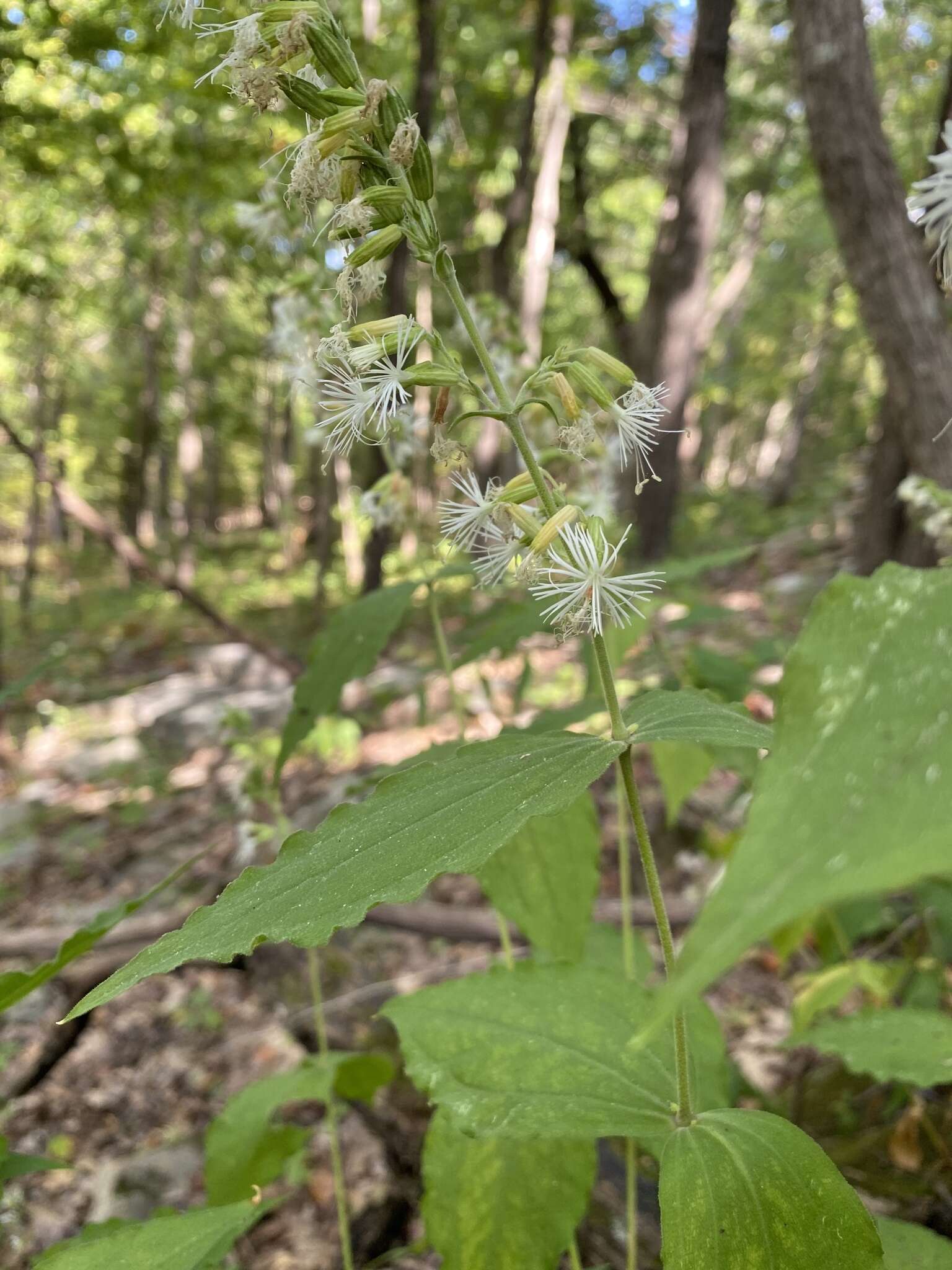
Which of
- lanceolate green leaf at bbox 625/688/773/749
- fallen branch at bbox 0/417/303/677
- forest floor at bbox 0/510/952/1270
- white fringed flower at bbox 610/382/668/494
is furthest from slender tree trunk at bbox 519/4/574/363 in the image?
lanceolate green leaf at bbox 625/688/773/749

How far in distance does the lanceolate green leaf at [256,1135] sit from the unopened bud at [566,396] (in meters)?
2.04

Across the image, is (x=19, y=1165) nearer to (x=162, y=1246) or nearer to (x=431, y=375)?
(x=162, y=1246)

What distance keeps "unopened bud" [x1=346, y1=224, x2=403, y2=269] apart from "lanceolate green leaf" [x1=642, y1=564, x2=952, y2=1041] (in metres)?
0.82

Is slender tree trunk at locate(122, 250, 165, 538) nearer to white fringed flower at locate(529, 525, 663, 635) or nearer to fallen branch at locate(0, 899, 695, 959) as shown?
fallen branch at locate(0, 899, 695, 959)

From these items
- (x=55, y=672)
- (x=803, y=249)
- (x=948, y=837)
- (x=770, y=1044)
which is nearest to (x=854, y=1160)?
(x=770, y=1044)

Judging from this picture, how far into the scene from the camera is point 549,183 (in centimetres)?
938

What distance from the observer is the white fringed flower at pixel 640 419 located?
1.28 meters

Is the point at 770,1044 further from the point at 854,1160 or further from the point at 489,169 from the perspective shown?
the point at 489,169

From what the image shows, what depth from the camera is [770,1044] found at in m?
3.29

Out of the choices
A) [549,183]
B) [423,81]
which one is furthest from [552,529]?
[549,183]

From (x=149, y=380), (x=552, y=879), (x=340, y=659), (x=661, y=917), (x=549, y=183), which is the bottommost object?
(x=552, y=879)

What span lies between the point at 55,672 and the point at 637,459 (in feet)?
51.1

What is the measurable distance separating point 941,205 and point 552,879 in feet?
4.52

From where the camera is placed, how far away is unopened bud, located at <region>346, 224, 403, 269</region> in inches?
43.9
